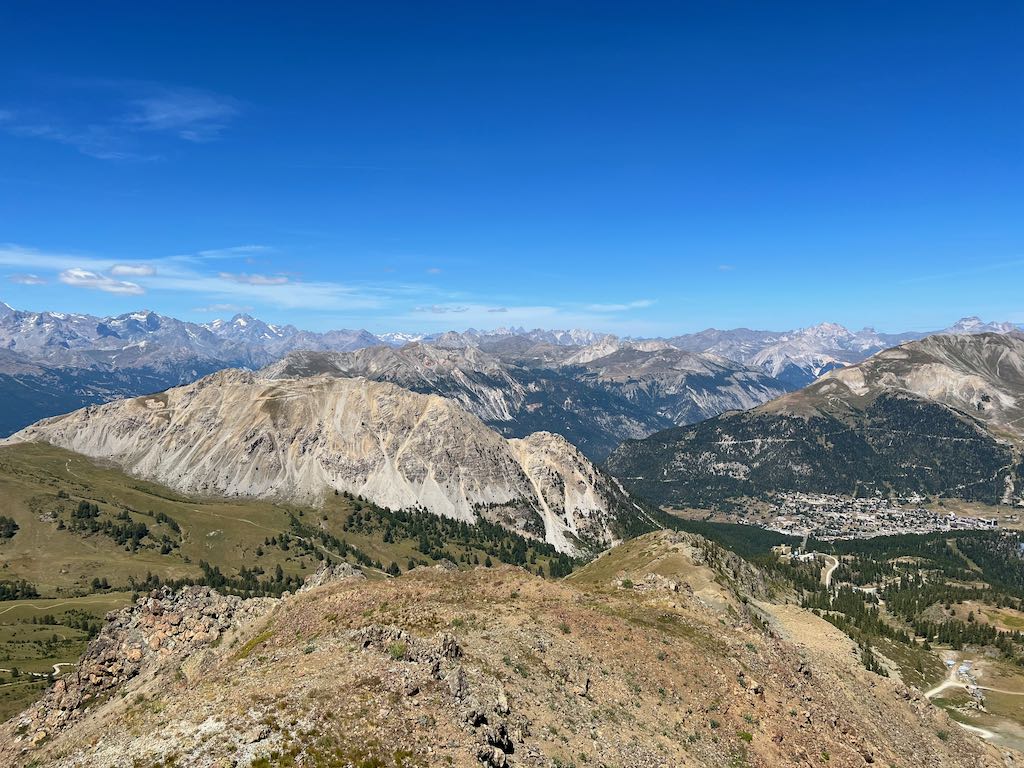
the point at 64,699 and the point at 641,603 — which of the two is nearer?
the point at 64,699

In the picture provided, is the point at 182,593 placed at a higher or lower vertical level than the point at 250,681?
lower

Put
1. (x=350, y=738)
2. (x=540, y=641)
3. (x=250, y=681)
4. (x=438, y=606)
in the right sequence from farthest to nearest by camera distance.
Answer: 1. (x=438, y=606)
2. (x=540, y=641)
3. (x=250, y=681)
4. (x=350, y=738)

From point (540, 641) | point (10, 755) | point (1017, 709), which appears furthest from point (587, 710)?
point (1017, 709)

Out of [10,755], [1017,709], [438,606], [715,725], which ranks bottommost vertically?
[1017,709]

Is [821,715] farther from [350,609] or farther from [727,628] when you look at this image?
[350,609]

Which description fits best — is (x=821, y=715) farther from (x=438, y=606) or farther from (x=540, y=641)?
(x=438, y=606)

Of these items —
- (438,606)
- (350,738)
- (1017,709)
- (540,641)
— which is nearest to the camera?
(350,738)

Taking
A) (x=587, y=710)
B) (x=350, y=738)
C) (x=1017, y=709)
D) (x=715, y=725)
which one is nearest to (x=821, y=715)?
(x=715, y=725)
